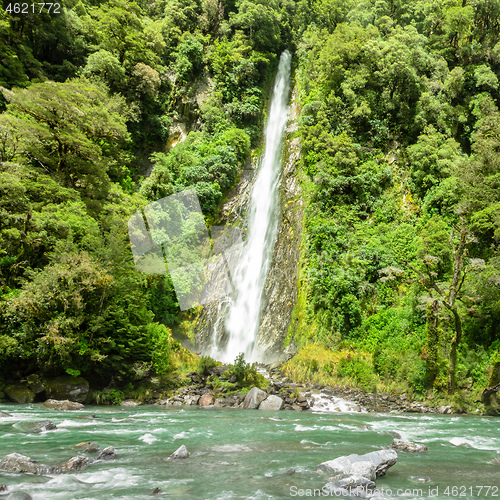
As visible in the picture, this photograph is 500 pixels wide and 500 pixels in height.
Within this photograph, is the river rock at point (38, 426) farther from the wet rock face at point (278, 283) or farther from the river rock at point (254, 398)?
the wet rock face at point (278, 283)

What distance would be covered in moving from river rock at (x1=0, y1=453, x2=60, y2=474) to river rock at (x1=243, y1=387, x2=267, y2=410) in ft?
30.8

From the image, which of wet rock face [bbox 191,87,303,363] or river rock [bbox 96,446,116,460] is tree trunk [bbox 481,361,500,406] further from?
river rock [bbox 96,446,116,460]

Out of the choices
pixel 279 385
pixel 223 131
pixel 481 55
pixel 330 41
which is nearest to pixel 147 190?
pixel 223 131

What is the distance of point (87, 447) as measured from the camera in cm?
703

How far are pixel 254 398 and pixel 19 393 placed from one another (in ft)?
28.7

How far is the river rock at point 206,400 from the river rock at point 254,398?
58.0 inches

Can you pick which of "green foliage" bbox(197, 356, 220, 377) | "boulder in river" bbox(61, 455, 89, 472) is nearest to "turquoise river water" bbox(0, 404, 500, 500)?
"boulder in river" bbox(61, 455, 89, 472)

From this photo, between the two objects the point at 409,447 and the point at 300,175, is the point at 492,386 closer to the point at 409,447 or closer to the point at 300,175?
the point at 409,447

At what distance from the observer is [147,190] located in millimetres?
24531

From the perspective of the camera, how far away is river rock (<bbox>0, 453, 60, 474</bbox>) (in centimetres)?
565

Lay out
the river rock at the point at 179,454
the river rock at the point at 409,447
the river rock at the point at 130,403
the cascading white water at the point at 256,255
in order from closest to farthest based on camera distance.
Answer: the river rock at the point at 179,454, the river rock at the point at 409,447, the river rock at the point at 130,403, the cascading white water at the point at 256,255

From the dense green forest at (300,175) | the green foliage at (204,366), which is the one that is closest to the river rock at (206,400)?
the green foliage at (204,366)

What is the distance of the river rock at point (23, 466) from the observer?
5652 mm

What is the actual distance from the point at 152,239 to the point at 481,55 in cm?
2594
